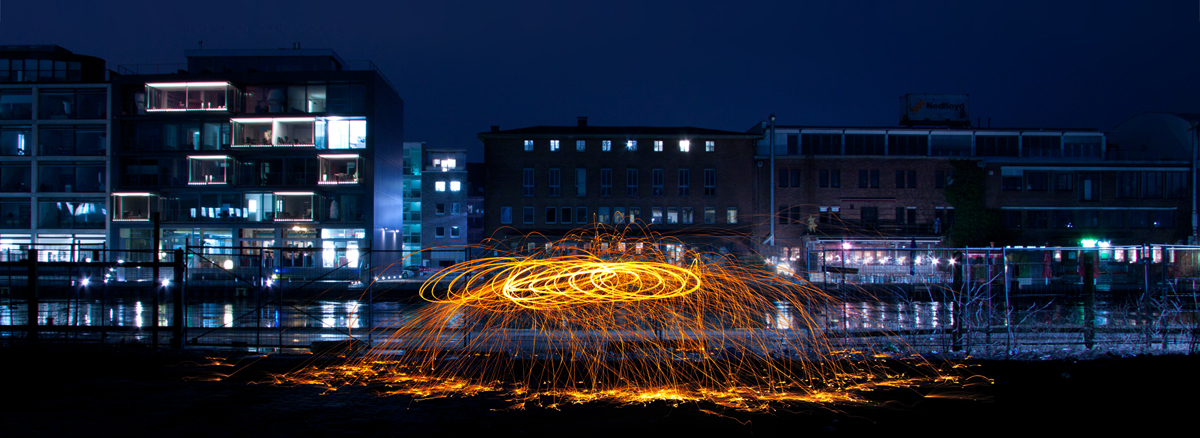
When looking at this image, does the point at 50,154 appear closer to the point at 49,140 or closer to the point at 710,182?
the point at 49,140

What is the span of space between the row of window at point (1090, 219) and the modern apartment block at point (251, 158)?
146 feet

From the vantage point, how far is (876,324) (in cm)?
1532

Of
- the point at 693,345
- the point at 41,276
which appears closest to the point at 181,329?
the point at 693,345

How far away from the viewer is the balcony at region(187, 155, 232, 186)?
42938mm

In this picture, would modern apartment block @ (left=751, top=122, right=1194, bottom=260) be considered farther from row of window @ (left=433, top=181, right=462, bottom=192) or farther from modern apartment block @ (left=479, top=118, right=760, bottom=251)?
row of window @ (left=433, top=181, right=462, bottom=192)

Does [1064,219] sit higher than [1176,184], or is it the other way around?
[1176,184]

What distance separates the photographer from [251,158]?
1699 inches

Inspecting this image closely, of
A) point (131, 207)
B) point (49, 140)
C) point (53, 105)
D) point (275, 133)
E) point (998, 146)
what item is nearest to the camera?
point (275, 133)

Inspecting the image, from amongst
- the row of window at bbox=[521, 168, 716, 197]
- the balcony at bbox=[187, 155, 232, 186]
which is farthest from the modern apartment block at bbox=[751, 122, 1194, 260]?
the balcony at bbox=[187, 155, 232, 186]

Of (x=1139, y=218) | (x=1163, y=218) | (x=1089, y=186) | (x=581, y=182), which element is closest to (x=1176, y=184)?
(x=1163, y=218)

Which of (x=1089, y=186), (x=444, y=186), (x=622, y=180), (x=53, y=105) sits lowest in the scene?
(x=1089, y=186)

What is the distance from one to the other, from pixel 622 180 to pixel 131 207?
35.8 metres

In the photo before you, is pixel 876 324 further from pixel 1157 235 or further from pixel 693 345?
pixel 1157 235

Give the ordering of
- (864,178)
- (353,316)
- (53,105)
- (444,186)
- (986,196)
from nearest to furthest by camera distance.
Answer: (353,316) → (986,196) → (864,178) → (53,105) → (444,186)
